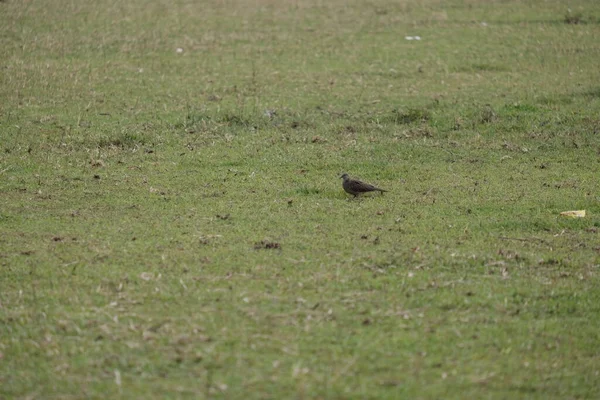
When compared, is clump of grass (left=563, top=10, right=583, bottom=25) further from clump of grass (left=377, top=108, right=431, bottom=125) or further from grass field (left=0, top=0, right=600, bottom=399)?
clump of grass (left=377, top=108, right=431, bottom=125)

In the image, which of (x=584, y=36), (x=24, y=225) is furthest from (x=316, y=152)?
(x=584, y=36)

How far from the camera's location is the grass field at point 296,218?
5.50 meters

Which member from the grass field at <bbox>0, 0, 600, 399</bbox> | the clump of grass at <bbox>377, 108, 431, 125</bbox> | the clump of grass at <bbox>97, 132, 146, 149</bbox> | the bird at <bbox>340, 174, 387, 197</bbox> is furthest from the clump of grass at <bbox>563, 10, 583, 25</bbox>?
the bird at <bbox>340, 174, 387, 197</bbox>

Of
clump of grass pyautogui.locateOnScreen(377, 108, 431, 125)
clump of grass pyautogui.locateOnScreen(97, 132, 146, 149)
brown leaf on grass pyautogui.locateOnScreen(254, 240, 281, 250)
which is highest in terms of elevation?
brown leaf on grass pyautogui.locateOnScreen(254, 240, 281, 250)

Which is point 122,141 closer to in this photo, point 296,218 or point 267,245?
point 296,218

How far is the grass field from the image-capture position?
5.50 metres

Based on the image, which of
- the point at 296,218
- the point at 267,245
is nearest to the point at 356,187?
the point at 296,218

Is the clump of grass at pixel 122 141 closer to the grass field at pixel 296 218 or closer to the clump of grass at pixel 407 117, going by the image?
the grass field at pixel 296 218

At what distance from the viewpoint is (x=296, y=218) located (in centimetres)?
862

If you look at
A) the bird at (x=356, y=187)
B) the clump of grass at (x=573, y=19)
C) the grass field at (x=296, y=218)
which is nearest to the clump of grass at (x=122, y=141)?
the grass field at (x=296, y=218)

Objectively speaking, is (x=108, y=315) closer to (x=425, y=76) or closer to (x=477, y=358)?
(x=477, y=358)

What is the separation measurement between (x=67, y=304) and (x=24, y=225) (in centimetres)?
222

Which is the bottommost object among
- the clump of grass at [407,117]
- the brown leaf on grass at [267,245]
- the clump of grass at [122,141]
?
the clump of grass at [122,141]

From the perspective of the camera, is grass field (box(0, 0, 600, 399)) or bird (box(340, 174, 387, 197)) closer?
grass field (box(0, 0, 600, 399))
